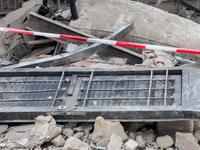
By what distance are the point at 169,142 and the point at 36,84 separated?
7.67ft

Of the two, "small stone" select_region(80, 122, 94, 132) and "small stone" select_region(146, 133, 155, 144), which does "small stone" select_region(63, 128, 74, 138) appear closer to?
"small stone" select_region(80, 122, 94, 132)

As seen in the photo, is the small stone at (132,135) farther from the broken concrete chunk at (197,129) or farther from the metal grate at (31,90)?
the metal grate at (31,90)

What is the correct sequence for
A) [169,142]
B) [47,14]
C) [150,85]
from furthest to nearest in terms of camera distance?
[47,14], [150,85], [169,142]

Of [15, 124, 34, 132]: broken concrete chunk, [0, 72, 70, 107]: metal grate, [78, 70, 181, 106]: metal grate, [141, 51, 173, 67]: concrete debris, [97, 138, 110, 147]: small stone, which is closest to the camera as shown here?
[97, 138, 110, 147]: small stone

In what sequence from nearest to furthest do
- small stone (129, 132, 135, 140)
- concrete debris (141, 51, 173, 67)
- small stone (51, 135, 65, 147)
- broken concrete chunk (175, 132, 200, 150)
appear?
1. broken concrete chunk (175, 132, 200, 150)
2. small stone (51, 135, 65, 147)
3. small stone (129, 132, 135, 140)
4. concrete debris (141, 51, 173, 67)

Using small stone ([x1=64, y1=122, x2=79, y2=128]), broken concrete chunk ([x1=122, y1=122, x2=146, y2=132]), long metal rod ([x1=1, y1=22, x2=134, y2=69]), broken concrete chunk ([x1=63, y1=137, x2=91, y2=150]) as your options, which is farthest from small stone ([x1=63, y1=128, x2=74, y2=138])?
long metal rod ([x1=1, y1=22, x2=134, y2=69])

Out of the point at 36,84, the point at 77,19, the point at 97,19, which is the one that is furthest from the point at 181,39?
the point at 36,84

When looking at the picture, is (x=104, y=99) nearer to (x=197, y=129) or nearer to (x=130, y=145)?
(x=130, y=145)

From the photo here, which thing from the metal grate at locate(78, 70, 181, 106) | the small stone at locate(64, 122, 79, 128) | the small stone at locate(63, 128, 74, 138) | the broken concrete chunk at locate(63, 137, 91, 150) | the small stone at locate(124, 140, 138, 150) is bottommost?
the small stone at locate(64, 122, 79, 128)

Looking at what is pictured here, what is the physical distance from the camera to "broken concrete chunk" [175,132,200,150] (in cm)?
376

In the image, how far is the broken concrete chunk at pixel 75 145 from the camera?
379 cm

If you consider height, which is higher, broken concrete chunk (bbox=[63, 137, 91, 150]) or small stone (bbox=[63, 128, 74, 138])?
broken concrete chunk (bbox=[63, 137, 91, 150])

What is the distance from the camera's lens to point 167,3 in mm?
10234

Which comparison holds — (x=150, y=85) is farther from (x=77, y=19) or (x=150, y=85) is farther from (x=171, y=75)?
(x=77, y=19)
